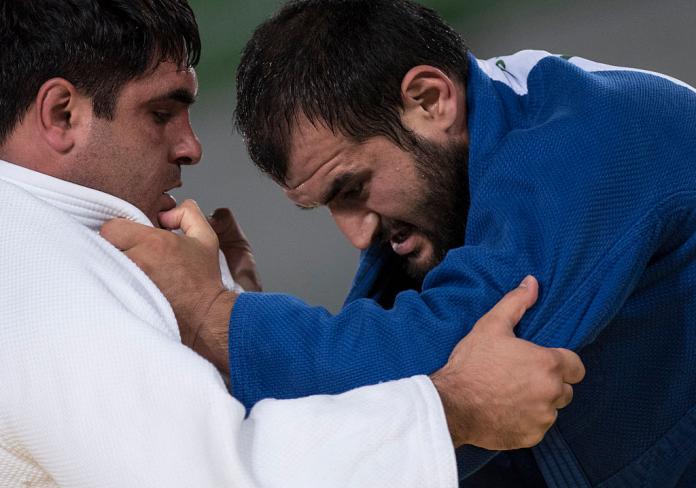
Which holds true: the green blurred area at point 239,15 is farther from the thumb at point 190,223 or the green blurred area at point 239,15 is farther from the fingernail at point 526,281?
the fingernail at point 526,281

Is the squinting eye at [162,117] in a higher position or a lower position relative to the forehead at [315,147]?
higher

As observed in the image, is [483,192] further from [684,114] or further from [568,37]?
[568,37]

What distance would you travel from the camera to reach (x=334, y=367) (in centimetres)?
137

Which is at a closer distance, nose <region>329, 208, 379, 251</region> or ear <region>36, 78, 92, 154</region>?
ear <region>36, 78, 92, 154</region>

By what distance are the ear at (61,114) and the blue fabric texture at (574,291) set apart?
1.31ft

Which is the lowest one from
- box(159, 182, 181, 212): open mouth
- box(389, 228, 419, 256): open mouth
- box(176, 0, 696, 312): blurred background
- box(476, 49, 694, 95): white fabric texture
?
box(176, 0, 696, 312): blurred background

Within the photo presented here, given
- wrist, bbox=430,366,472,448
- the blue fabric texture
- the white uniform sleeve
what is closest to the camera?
the white uniform sleeve

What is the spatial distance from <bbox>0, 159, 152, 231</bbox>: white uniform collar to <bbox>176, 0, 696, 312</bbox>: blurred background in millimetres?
2339

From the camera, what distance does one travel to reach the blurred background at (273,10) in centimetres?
373

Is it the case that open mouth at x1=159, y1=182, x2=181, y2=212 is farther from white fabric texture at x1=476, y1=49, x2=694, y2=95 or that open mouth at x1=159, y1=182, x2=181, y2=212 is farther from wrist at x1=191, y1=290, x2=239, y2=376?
white fabric texture at x1=476, y1=49, x2=694, y2=95

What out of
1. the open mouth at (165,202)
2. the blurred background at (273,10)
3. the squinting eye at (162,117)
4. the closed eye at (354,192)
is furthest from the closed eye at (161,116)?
the blurred background at (273,10)

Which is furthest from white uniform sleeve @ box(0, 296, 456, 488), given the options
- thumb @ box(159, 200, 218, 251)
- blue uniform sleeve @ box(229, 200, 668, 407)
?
thumb @ box(159, 200, 218, 251)

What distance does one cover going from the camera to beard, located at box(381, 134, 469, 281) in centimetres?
177

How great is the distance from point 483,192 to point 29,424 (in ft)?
2.39
